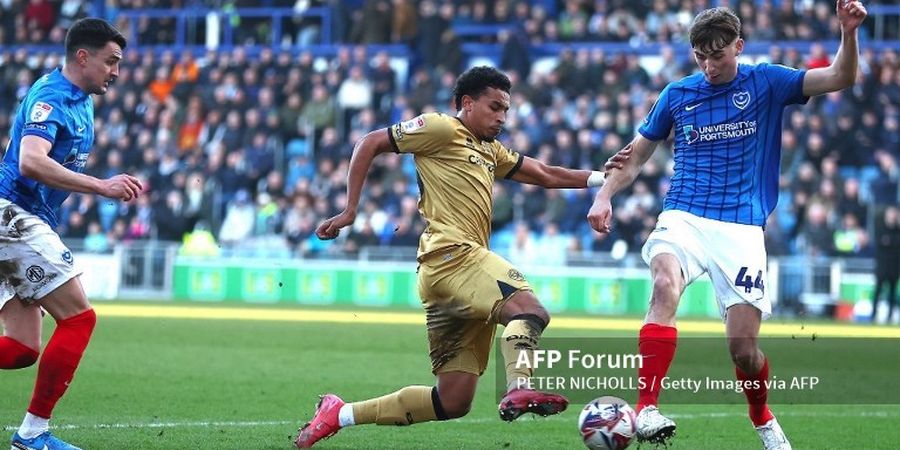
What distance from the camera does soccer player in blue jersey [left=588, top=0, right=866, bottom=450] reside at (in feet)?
26.0

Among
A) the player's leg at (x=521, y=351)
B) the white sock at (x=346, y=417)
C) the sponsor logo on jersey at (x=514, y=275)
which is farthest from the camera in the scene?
the white sock at (x=346, y=417)

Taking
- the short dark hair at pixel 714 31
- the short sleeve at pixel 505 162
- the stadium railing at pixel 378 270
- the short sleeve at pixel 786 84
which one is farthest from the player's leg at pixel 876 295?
the short dark hair at pixel 714 31

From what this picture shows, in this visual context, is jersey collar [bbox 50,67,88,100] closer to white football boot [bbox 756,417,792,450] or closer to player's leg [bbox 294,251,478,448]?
player's leg [bbox 294,251,478,448]

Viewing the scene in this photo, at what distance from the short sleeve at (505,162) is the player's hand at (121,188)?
6.98 feet

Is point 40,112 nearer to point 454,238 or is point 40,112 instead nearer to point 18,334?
point 18,334

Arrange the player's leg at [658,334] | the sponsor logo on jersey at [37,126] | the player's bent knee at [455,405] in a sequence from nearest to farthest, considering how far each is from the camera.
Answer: the player's leg at [658,334] → the sponsor logo on jersey at [37,126] → the player's bent knee at [455,405]

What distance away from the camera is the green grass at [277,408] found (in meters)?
9.07

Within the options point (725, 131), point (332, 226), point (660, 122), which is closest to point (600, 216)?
point (660, 122)

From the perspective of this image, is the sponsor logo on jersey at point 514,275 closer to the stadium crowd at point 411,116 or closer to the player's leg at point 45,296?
the player's leg at point 45,296

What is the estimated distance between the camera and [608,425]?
7.28 meters

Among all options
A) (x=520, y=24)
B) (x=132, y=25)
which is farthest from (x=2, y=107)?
(x=520, y=24)

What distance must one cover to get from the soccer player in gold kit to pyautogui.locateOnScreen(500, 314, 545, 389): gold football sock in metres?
0.22

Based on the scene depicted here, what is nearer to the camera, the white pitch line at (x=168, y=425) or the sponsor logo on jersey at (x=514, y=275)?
the sponsor logo on jersey at (x=514, y=275)

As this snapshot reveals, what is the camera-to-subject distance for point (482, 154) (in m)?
8.45
